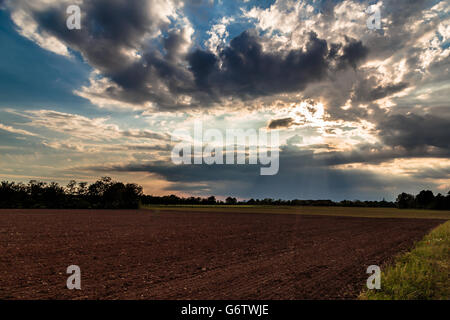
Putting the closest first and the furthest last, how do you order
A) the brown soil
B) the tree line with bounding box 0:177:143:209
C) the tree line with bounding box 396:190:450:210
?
1. the brown soil
2. the tree line with bounding box 0:177:143:209
3. the tree line with bounding box 396:190:450:210

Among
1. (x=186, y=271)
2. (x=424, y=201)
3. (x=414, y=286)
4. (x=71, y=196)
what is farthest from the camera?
(x=424, y=201)

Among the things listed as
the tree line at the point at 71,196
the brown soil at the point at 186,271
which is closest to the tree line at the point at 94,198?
the tree line at the point at 71,196

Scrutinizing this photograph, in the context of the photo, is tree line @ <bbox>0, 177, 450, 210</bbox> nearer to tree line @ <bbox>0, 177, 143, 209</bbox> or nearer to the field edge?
tree line @ <bbox>0, 177, 143, 209</bbox>

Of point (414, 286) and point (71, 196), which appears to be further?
point (71, 196)

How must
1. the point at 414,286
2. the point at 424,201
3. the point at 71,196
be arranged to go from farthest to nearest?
the point at 424,201, the point at 71,196, the point at 414,286

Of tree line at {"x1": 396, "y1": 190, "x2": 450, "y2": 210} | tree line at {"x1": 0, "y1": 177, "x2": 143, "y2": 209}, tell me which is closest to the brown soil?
tree line at {"x1": 0, "y1": 177, "x2": 143, "y2": 209}

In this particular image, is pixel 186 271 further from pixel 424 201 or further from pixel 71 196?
pixel 424 201

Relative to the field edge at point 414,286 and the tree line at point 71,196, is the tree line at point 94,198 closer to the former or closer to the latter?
the tree line at point 71,196

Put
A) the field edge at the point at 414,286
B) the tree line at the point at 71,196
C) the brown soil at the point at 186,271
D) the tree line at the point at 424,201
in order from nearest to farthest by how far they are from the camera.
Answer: the field edge at the point at 414,286
the brown soil at the point at 186,271
the tree line at the point at 71,196
the tree line at the point at 424,201

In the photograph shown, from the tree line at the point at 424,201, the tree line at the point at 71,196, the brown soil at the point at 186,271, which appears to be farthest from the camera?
the tree line at the point at 424,201

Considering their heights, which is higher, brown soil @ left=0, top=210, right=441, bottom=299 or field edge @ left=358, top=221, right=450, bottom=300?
field edge @ left=358, top=221, right=450, bottom=300

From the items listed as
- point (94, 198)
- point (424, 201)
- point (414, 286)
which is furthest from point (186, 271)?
point (424, 201)

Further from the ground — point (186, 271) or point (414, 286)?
point (414, 286)
